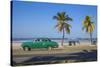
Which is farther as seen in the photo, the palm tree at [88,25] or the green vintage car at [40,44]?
the palm tree at [88,25]

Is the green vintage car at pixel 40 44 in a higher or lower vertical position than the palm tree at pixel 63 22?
lower

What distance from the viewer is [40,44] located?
227cm

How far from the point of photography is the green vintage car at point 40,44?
2.21 meters

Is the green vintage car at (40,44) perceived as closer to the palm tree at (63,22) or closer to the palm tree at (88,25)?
the palm tree at (63,22)

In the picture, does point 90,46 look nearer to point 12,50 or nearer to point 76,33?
point 76,33

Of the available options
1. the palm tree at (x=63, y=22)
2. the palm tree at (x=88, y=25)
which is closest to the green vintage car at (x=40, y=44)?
the palm tree at (x=63, y=22)

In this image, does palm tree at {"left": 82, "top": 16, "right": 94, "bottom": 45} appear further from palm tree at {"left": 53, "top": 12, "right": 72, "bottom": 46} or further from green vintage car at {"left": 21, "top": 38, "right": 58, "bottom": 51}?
green vintage car at {"left": 21, "top": 38, "right": 58, "bottom": 51}

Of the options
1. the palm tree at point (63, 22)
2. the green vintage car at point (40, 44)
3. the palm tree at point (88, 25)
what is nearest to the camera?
the green vintage car at point (40, 44)

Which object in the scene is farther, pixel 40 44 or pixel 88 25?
pixel 88 25

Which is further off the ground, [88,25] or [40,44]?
[88,25]

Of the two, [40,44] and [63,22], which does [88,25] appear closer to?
[63,22]

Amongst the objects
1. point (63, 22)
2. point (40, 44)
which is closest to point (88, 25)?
point (63, 22)

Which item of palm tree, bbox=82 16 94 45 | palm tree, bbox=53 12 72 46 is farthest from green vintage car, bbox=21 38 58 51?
palm tree, bbox=82 16 94 45

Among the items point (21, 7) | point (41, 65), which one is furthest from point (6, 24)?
point (41, 65)
